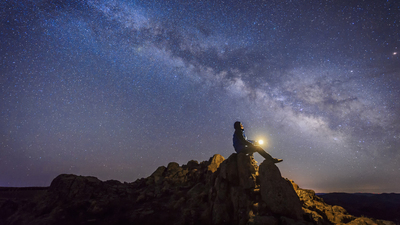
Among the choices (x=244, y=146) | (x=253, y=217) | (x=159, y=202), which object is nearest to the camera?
(x=253, y=217)

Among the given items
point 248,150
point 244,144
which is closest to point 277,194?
point 248,150

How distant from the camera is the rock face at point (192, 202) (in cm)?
1088

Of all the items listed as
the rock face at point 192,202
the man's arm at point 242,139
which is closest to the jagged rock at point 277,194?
the rock face at point 192,202

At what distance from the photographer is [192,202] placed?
16797 millimetres

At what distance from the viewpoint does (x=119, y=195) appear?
2147 cm

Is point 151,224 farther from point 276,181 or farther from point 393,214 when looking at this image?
point 393,214

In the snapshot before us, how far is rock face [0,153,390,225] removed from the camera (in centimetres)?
1088

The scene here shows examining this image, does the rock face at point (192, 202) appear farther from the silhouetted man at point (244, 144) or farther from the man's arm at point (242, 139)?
the man's arm at point (242, 139)

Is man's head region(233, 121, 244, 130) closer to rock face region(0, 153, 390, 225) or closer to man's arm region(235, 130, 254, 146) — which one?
man's arm region(235, 130, 254, 146)

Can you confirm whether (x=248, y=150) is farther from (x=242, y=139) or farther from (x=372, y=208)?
(x=372, y=208)

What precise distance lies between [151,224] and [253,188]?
10.7 meters

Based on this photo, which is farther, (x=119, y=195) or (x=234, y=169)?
(x=119, y=195)

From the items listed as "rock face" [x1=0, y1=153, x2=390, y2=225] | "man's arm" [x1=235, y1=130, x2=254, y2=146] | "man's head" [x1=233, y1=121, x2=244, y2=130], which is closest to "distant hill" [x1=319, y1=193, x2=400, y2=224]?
"rock face" [x1=0, y1=153, x2=390, y2=225]

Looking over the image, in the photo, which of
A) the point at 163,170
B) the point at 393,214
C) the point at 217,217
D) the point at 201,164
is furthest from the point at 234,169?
the point at 393,214
